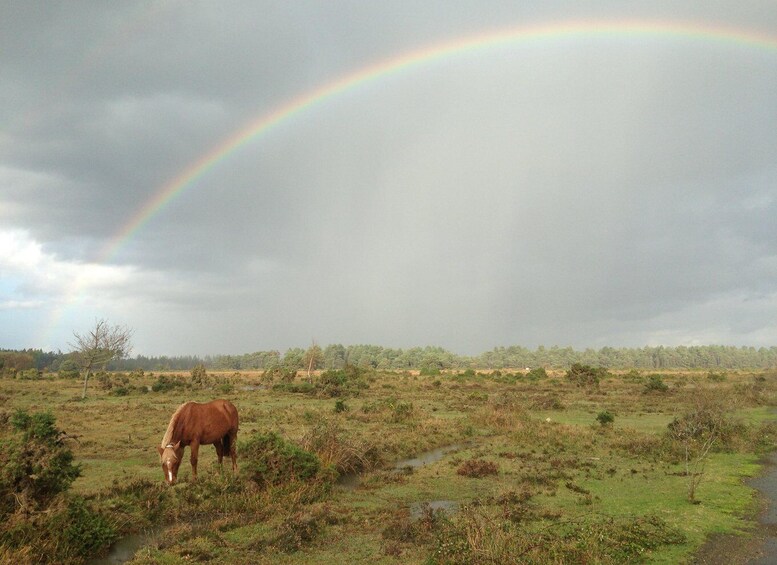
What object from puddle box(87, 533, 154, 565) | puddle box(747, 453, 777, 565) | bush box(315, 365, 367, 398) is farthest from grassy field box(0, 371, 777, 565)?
bush box(315, 365, 367, 398)

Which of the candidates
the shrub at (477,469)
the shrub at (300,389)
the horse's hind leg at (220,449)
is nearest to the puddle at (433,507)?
the shrub at (477,469)

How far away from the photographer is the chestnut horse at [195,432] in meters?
14.4

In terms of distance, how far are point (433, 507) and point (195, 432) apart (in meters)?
8.24

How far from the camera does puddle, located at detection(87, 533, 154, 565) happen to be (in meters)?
10.5

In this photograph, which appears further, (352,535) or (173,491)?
(173,491)

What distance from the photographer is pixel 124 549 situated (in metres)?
11.2

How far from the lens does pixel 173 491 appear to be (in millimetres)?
14242

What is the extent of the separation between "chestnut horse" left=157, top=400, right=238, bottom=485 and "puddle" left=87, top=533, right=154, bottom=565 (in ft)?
8.04

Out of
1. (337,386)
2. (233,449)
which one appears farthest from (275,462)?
(337,386)

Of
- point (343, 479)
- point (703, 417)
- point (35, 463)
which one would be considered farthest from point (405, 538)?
point (703, 417)

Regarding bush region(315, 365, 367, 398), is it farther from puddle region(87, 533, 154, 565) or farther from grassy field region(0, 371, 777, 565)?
puddle region(87, 533, 154, 565)

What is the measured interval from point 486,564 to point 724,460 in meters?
19.0

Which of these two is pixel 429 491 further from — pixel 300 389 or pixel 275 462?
pixel 300 389

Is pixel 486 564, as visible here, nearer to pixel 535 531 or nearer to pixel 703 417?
pixel 535 531
